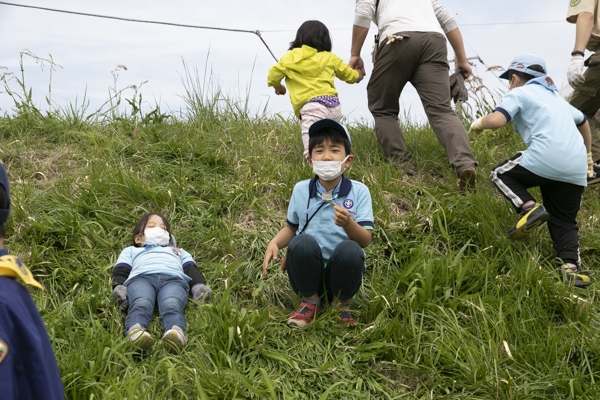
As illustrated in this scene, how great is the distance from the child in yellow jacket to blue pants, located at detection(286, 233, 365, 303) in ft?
6.86

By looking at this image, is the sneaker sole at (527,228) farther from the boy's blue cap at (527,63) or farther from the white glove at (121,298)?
the white glove at (121,298)

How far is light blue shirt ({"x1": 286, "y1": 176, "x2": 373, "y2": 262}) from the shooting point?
141 inches

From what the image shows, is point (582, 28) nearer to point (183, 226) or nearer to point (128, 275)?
point (183, 226)

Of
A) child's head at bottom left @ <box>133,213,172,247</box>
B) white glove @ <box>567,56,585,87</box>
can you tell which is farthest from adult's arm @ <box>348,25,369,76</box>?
child's head at bottom left @ <box>133,213,172,247</box>

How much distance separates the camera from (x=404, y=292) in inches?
153

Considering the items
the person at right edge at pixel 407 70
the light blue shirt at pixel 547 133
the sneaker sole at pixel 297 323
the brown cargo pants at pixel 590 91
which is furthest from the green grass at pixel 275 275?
the brown cargo pants at pixel 590 91

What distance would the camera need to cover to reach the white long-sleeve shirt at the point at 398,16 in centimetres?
524

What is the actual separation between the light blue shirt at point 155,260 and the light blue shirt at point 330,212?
91 centimetres

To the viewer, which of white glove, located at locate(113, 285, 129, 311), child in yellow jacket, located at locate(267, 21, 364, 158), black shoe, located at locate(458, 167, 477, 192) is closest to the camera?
white glove, located at locate(113, 285, 129, 311)

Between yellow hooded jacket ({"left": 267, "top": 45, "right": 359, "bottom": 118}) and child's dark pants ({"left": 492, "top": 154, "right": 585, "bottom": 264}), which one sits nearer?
child's dark pants ({"left": 492, "top": 154, "right": 585, "bottom": 264})

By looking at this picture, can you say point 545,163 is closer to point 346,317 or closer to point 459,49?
point 346,317

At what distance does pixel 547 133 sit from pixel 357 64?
6.62 ft

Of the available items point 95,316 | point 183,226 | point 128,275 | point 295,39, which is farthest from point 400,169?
point 95,316

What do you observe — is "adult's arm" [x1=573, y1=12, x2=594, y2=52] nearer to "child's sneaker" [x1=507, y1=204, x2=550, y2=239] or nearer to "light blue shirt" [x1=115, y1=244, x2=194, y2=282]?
"child's sneaker" [x1=507, y1=204, x2=550, y2=239]
